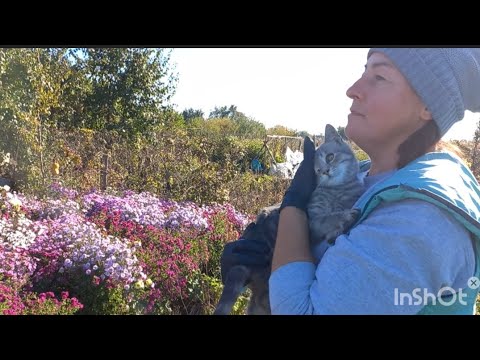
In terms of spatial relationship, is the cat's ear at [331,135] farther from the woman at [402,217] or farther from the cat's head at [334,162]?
the woman at [402,217]

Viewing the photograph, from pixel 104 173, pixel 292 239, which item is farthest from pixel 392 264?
pixel 104 173

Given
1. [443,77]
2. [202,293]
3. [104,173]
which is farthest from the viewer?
[104,173]

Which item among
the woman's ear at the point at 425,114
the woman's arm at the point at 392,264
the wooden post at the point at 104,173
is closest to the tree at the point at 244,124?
the wooden post at the point at 104,173

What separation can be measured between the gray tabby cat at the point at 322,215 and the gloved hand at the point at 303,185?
0.14 ft

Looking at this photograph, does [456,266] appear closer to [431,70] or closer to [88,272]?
[431,70]

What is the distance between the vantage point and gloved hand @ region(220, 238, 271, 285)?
4.44ft

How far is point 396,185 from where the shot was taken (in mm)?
1084

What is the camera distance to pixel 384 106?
3.97 feet

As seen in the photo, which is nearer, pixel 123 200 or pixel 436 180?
pixel 436 180

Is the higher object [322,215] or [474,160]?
[474,160]

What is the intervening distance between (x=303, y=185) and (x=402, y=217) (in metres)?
0.41

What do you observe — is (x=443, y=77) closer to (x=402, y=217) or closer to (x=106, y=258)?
(x=402, y=217)
